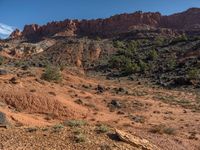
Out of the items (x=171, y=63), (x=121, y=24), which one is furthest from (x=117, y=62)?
(x=121, y=24)

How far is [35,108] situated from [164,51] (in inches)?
2036

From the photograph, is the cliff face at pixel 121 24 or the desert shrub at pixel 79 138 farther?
the cliff face at pixel 121 24

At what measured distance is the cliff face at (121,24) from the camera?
407 feet

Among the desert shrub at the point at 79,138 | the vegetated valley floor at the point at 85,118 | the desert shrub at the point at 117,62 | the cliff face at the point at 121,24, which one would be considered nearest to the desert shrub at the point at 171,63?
the desert shrub at the point at 117,62

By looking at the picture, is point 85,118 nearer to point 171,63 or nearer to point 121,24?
point 171,63

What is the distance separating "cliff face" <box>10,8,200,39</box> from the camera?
124m

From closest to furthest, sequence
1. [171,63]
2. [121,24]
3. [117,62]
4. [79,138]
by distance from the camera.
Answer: [79,138]
[171,63]
[117,62]
[121,24]

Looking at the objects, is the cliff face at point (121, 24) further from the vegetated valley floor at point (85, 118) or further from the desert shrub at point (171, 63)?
the vegetated valley floor at point (85, 118)

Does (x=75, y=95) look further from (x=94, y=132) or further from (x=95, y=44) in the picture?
(x=95, y=44)

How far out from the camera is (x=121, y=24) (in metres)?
126

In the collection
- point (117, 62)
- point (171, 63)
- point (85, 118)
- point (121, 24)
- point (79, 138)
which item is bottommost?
point (85, 118)

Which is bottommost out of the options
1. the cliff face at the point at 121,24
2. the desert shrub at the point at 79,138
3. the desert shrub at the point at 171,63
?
the desert shrub at the point at 171,63

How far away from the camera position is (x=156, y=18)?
130 metres

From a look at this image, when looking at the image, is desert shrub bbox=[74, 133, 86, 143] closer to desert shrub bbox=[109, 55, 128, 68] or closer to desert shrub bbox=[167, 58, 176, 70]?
desert shrub bbox=[167, 58, 176, 70]
